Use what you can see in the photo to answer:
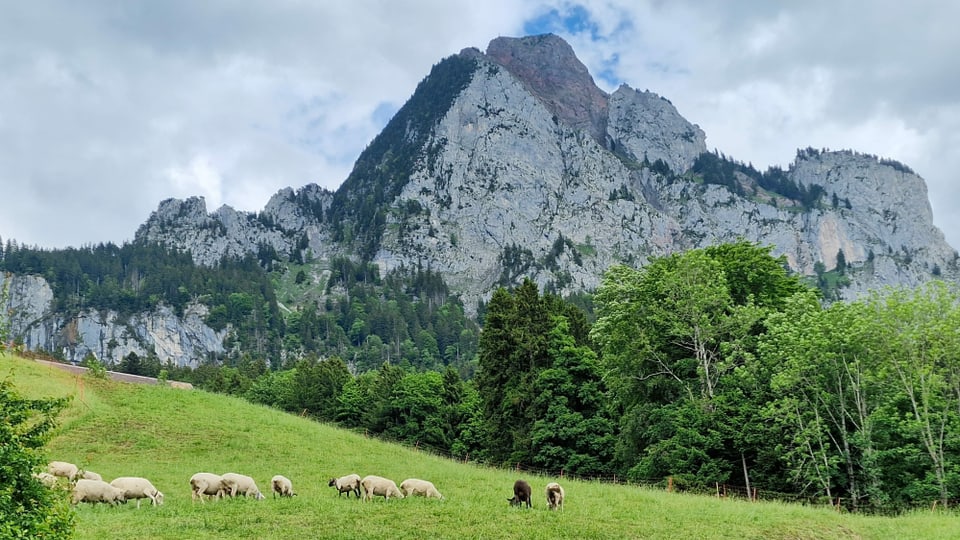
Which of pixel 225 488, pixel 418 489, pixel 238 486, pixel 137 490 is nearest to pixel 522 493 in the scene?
pixel 418 489

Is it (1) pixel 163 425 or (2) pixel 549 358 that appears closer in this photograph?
A: (1) pixel 163 425

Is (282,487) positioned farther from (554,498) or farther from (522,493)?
(554,498)

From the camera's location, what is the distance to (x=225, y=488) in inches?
904

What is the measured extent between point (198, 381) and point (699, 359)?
422 ft

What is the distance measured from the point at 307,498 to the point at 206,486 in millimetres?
3475

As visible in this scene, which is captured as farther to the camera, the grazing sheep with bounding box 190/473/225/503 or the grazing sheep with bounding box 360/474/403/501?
the grazing sheep with bounding box 360/474/403/501

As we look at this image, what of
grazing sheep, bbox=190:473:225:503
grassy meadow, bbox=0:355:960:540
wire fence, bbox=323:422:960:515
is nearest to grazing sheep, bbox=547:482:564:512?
grassy meadow, bbox=0:355:960:540

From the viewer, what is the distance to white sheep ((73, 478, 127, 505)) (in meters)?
21.2

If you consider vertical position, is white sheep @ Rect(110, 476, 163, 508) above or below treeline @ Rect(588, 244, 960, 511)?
below

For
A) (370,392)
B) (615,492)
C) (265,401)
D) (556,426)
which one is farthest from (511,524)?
(265,401)

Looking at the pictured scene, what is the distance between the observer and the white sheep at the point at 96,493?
21156 millimetres

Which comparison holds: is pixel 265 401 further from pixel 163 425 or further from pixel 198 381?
pixel 163 425

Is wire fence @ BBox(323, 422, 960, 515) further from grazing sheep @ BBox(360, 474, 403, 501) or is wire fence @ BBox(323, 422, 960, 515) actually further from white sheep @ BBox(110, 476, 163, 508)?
white sheep @ BBox(110, 476, 163, 508)

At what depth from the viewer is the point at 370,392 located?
90.2m
